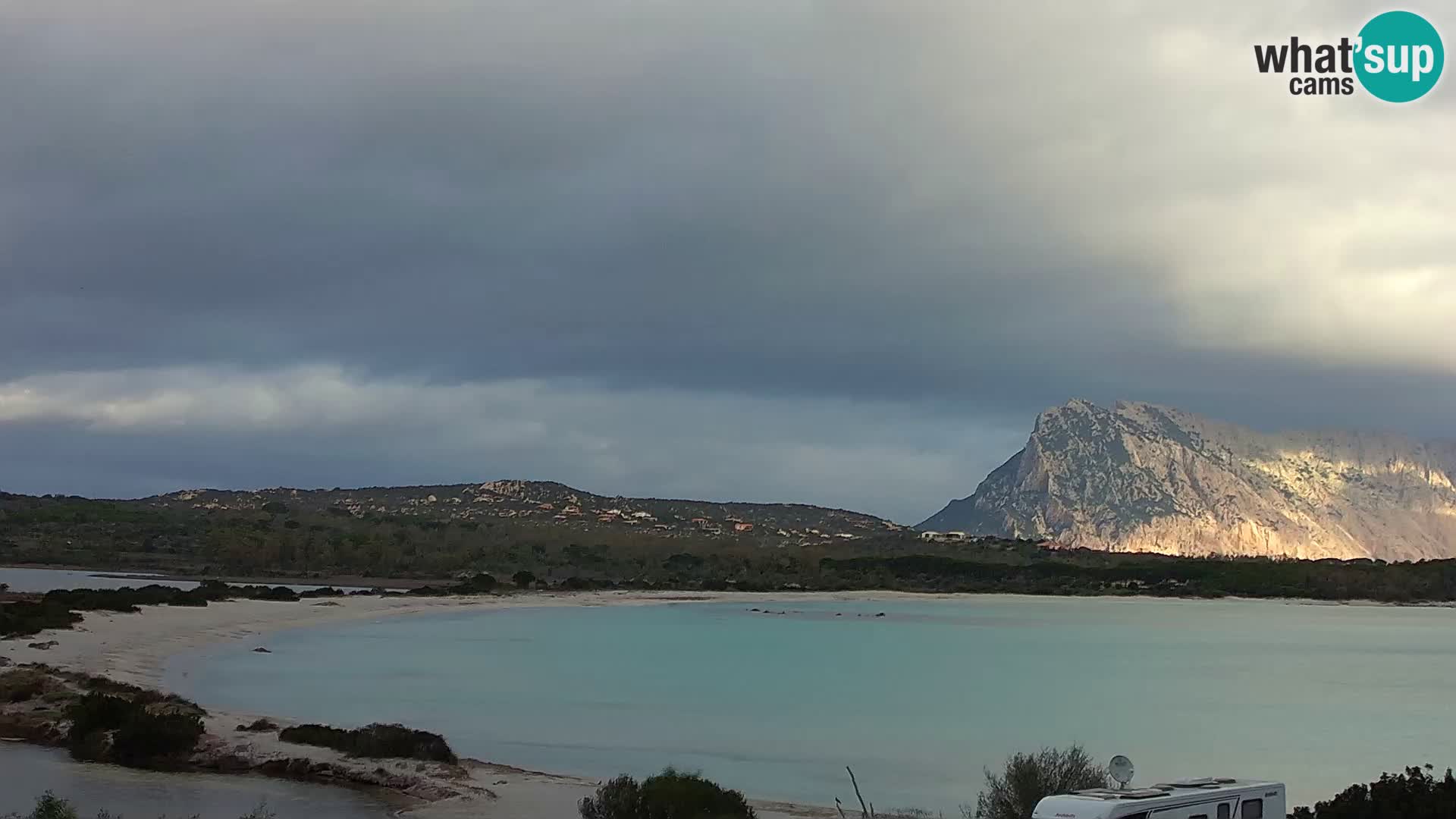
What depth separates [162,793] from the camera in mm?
15391

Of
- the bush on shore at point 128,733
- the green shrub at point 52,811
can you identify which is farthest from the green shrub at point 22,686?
the green shrub at point 52,811

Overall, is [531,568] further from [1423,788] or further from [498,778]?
[1423,788]

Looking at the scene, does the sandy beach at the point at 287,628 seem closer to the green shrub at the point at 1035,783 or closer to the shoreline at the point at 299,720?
the shoreline at the point at 299,720

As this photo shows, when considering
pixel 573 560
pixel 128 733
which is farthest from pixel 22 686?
pixel 573 560

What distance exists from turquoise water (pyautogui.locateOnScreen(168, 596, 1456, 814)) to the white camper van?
7615 millimetres

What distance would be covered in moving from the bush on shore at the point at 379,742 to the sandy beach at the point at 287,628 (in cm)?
26

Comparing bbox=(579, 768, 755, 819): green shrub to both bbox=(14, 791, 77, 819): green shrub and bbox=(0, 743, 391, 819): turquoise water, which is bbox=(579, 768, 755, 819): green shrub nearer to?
bbox=(0, 743, 391, 819): turquoise water

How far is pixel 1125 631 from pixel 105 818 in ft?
173

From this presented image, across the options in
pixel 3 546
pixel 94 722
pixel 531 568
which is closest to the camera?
pixel 94 722

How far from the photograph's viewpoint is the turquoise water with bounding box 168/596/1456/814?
73.4 feet

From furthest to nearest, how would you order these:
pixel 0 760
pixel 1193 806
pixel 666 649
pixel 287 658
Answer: pixel 666 649, pixel 287 658, pixel 0 760, pixel 1193 806

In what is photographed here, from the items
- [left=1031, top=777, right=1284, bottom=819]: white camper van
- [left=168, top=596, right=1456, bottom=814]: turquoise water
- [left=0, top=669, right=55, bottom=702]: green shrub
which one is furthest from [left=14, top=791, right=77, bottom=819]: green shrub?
[left=0, top=669, right=55, bottom=702]: green shrub

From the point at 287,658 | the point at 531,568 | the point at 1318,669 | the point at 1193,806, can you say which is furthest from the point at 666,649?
the point at 531,568

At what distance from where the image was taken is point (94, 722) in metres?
18.4
